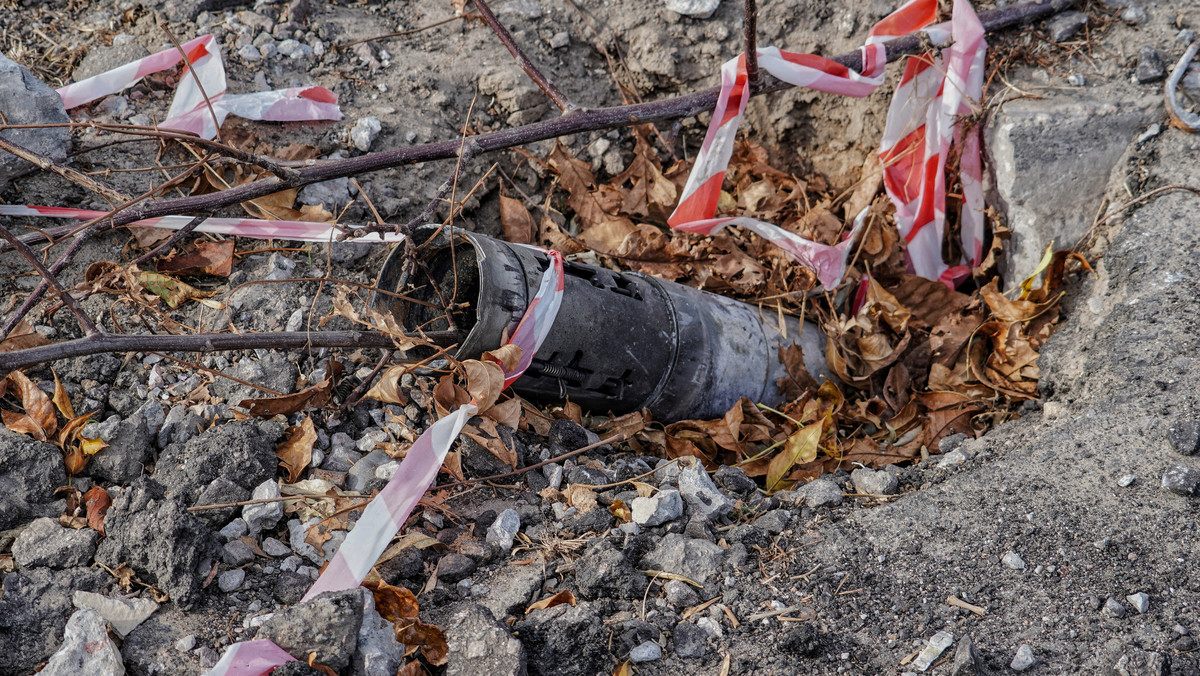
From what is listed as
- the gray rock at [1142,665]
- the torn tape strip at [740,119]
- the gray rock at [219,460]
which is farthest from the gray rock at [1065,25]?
the gray rock at [219,460]

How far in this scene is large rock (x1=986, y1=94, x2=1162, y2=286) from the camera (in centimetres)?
273

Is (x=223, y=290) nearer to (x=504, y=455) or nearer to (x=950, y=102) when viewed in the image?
(x=504, y=455)

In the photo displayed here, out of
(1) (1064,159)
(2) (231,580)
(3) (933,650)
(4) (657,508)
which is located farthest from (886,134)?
(2) (231,580)

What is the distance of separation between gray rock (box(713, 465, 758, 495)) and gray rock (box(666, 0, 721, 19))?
1.85 m

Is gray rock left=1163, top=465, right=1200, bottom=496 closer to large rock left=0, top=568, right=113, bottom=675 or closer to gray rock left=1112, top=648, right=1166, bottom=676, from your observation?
gray rock left=1112, top=648, right=1166, bottom=676

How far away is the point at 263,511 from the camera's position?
1.81 metres

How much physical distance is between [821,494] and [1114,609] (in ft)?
2.13

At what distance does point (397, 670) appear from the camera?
4.88 feet

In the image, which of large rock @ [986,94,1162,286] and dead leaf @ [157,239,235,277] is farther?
large rock @ [986,94,1162,286]

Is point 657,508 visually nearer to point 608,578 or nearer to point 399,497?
point 608,578

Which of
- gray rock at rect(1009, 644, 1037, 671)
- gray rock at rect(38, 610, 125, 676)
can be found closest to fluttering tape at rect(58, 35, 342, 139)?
gray rock at rect(38, 610, 125, 676)

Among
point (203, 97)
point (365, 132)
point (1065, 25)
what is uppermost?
point (1065, 25)

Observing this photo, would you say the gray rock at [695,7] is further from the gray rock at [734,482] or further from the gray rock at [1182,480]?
the gray rock at [1182,480]

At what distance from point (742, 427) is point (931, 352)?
2.49 feet
